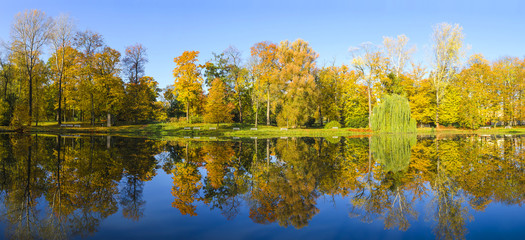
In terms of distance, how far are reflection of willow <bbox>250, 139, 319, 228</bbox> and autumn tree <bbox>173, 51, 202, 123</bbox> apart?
30.6 m

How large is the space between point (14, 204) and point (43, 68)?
149 feet

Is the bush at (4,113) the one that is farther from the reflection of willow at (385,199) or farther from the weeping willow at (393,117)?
the reflection of willow at (385,199)

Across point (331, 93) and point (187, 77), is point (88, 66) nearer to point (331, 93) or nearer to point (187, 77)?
point (187, 77)

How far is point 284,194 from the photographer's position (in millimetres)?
6277

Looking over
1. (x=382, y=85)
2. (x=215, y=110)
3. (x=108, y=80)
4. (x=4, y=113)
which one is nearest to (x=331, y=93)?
(x=382, y=85)

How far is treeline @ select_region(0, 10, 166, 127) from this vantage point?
33381 millimetres

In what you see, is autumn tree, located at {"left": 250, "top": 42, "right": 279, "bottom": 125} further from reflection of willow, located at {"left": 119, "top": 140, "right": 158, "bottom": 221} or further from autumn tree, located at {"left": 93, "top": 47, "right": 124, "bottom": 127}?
reflection of willow, located at {"left": 119, "top": 140, "right": 158, "bottom": 221}

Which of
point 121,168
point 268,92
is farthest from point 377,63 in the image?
point 121,168

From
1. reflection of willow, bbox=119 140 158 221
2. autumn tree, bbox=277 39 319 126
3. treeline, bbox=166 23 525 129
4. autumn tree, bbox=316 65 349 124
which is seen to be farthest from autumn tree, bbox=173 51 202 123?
reflection of willow, bbox=119 140 158 221

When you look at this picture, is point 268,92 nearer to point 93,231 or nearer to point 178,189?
point 178,189

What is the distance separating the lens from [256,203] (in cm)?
573

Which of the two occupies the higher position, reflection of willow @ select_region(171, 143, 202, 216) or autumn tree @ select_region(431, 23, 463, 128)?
autumn tree @ select_region(431, 23, 463, 128)

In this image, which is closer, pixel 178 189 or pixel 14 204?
pixel 14 204

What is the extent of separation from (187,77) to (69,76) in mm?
→ 14252
